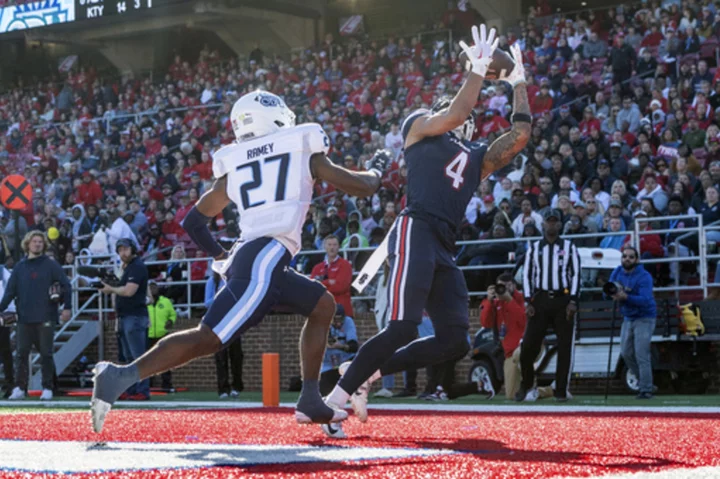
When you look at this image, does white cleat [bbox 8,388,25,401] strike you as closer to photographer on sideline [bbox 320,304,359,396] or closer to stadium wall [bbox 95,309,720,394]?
stadium wall [bbox 95,309,720,394]

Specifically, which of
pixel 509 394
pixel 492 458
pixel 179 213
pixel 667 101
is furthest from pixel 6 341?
pixel 492 458

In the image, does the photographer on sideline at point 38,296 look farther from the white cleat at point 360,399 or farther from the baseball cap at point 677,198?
the white cleat at point 360,399

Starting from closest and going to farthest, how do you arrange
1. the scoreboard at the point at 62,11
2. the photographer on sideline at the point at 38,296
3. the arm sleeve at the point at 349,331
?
the arm sleeve at the point at 349,331 < the photographer on sideline at the point at 38,296 < the scoreboard at the point at 62,11

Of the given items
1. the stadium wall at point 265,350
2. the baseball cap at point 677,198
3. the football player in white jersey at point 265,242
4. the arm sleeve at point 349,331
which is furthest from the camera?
the stadium wall at point 265,350

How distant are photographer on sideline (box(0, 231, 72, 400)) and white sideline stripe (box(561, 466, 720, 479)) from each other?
10.7m

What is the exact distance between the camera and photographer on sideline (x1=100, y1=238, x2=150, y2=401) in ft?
43.6

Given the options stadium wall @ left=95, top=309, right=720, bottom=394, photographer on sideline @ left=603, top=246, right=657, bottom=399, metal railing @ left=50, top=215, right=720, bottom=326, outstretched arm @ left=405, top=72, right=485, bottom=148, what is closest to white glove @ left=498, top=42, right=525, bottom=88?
outstretched arm @ left=405, top=72, right=485, bottom=148

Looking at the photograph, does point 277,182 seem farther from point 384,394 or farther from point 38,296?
point 38,296

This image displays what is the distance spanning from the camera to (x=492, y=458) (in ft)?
15.3

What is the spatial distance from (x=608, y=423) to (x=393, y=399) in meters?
5.76

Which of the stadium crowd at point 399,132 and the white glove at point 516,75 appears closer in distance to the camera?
the white glove at point 516,75

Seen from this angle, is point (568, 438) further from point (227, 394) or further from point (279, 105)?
point (227, 394)

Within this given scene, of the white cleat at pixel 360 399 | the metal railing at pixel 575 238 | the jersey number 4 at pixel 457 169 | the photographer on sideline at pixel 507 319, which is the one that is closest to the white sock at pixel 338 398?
the white cleat at pixel 360 399

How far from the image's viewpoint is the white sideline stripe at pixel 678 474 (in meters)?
3.96
